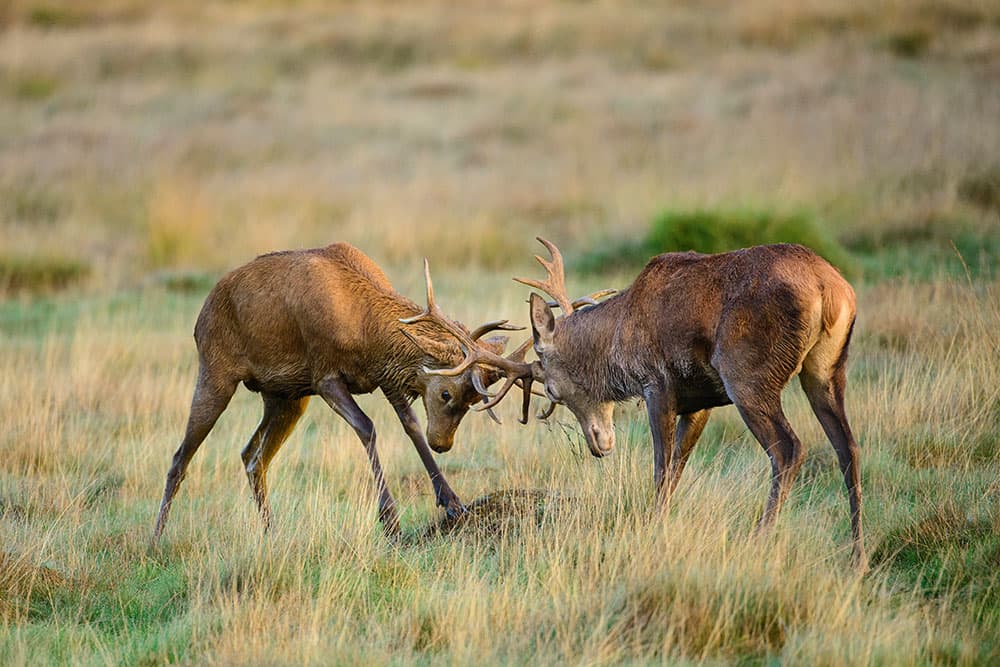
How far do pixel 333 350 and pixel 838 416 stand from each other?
9.11ft

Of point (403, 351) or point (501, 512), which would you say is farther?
point (403, 351)

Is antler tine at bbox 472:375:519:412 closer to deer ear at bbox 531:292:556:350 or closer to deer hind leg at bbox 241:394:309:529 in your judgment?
deer ear at bbox 531:292:556:350

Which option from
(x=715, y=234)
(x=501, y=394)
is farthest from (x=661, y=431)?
(x=715, y=234)

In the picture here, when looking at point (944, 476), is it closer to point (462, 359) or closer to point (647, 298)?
point (647, 298)

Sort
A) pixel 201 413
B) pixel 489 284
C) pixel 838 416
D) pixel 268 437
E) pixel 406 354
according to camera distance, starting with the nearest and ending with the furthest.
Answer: pixel 838 416
pixel 406 354
pixel 201 413
pixel 268 437
pixel 489 284

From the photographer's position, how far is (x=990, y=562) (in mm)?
6195

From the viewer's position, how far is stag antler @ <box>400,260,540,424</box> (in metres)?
7.09

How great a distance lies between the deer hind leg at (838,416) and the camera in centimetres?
628

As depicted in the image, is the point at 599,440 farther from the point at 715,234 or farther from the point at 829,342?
the point at 715,234

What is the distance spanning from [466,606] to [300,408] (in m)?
2.66

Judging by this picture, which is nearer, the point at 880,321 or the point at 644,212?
the point at 880,321

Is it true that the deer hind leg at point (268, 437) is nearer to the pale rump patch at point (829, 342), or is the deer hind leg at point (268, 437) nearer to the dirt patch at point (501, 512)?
the dirt patch at point (501, 512)

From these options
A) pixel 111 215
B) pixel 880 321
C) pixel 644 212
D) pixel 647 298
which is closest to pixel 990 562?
pixel 647 298

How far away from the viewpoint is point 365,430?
7.21 meters
